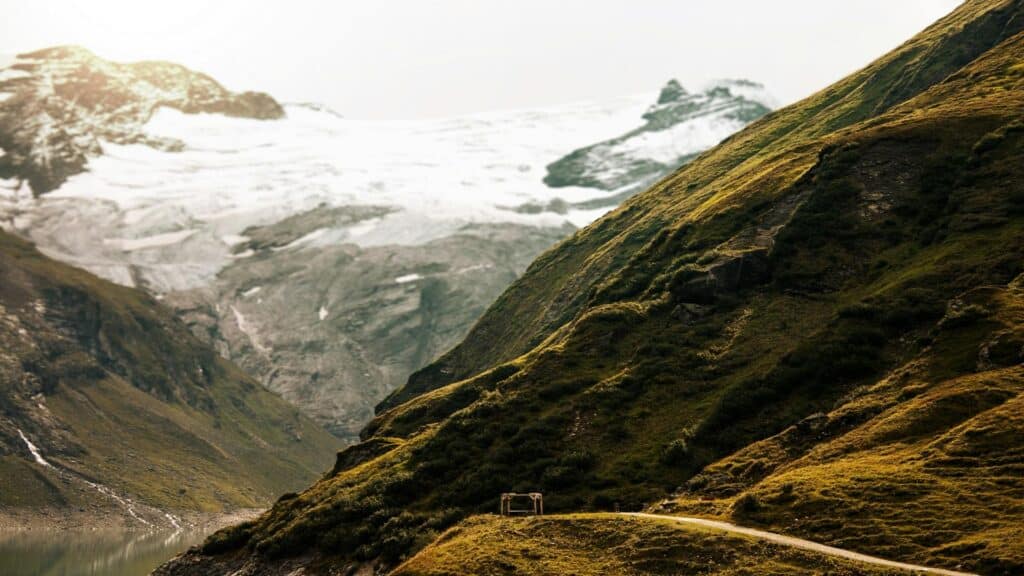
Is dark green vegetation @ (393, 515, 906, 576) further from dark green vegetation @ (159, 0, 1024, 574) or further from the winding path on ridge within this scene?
dark green vegetation @ (159, 0, 1024, 574)

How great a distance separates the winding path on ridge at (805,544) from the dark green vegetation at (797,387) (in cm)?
116

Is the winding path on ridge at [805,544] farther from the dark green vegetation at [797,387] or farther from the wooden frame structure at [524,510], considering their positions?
the wooden frame structure at [524,510]

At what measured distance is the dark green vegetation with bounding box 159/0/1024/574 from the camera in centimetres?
7025

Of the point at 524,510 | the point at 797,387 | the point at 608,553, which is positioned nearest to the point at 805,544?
the point at 608,553

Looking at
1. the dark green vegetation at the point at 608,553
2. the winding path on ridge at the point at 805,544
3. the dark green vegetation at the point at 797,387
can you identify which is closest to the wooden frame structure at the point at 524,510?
the dark green vegetation at the point at 608,553

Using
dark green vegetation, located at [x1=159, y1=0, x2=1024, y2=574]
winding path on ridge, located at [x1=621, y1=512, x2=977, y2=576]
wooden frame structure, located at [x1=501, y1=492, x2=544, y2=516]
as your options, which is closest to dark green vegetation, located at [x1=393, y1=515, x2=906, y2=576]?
winding path on ridge, located at [x1=621, y1=512, x2=977, y2=576]

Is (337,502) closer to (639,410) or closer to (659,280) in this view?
(639,410)

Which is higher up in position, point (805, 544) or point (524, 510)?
point (805, 544)

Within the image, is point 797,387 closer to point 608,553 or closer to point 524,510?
point 524,510

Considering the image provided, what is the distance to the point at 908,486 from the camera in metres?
68.0

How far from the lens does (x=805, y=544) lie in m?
64.8

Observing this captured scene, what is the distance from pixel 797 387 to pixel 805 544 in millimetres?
35701

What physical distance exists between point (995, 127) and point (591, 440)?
60.2 metres

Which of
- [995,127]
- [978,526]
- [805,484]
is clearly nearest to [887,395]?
[805,484]
